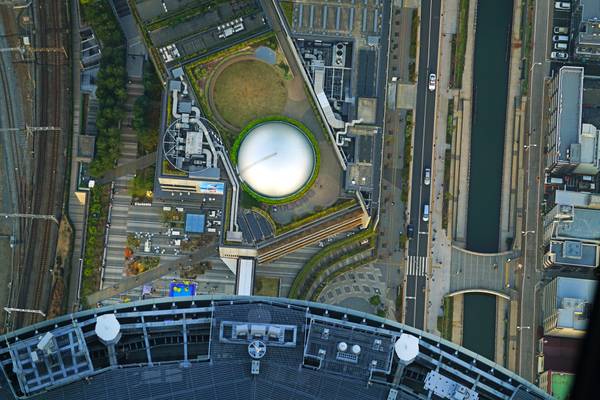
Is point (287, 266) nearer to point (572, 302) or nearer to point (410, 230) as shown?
point (410, 230)

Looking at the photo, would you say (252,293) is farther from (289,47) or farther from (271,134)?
(289,47)

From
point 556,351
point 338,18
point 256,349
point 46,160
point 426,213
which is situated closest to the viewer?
point 256,349

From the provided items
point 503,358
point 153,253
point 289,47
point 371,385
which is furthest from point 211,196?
point 503,358

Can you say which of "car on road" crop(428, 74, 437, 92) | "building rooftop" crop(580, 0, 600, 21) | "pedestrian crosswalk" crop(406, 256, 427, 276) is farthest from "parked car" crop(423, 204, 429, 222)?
"building rooftop" crop(580, 0, 600, 21)

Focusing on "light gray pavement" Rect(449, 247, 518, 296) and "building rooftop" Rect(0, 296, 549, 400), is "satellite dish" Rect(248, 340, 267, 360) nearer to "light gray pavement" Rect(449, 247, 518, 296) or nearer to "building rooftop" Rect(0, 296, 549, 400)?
"building rooftop" Rect(0, 296, 549, 400)

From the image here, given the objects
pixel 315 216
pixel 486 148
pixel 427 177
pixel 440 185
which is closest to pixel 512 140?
pixel 486 148
